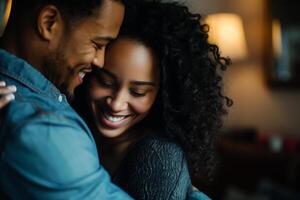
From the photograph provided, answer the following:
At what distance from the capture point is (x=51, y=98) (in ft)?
2.86

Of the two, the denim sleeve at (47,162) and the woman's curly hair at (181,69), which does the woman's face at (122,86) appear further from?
the denim sleeve at (47,162)

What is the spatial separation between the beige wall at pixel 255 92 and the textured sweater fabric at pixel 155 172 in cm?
261

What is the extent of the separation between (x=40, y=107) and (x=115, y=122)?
17.2 inches

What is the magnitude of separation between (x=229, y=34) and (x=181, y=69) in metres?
2.27

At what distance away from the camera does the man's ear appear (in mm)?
912

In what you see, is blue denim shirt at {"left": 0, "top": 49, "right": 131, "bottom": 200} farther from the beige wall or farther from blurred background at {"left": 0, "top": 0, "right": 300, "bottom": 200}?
the beige wall

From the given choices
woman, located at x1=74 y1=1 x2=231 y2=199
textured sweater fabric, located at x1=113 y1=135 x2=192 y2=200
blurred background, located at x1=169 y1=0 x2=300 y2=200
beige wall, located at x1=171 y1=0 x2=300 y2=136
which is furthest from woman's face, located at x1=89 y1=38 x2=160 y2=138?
beige wall, located at x1=171 y1=0 x2=300 y2=136

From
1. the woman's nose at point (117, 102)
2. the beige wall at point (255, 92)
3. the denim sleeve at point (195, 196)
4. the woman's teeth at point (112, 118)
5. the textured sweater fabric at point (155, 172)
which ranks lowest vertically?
the beige wall at point (255, 92)

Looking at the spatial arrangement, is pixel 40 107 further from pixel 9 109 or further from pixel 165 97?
pixel 165 97

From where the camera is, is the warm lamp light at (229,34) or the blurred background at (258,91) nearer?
the blurred background at (258,91)

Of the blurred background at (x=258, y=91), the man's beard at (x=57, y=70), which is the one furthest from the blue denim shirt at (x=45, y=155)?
the blurred background at (x=258, y=91)

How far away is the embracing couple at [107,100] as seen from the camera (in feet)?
2.47

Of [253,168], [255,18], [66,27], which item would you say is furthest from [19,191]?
[255,18]

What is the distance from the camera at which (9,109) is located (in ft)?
2.53
